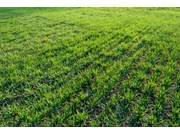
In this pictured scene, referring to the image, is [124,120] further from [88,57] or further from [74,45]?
[74,45]

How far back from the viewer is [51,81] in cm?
362

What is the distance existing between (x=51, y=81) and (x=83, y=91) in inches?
30.5

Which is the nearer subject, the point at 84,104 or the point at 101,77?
the point at 84,104

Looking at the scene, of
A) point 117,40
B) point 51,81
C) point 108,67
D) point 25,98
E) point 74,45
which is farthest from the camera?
point 117,40

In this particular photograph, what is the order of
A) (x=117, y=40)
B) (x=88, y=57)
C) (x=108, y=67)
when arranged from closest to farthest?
(x=108, y=67) < (x=88, y=57) < (x=117, y=40)

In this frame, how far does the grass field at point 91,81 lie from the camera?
2.71 m

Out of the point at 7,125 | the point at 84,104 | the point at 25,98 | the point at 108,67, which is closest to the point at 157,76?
the point at 108,67

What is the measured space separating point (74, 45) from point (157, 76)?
2.81 meters

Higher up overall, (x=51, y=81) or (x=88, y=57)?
(x=88, y=57)

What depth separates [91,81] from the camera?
357cm

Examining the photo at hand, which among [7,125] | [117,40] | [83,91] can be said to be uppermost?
[117,40]

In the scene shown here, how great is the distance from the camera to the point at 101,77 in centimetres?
366

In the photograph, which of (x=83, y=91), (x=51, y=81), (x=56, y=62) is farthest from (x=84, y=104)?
(x=56, y=62)

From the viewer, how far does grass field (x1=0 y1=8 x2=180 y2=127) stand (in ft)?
8.89
